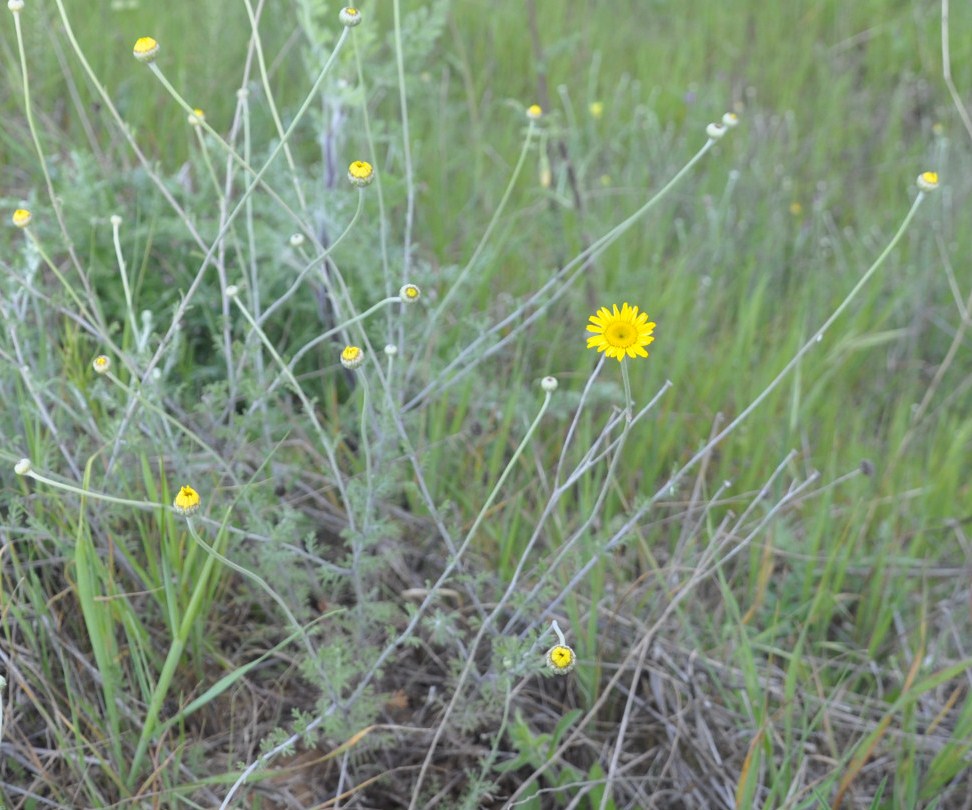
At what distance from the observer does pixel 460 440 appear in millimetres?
1971

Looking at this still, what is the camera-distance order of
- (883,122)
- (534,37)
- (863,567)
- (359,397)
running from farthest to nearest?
(883,122) < (534,37) < (863,567) < (359,397)

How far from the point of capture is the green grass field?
1.38 metres

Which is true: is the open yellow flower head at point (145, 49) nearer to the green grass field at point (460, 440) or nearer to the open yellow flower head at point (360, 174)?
the green grass field at point (460, 440)

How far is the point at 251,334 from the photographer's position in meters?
1.54

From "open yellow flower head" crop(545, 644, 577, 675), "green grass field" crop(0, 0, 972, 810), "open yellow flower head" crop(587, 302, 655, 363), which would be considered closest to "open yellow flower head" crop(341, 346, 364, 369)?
"green grass field" crop(0, 0, 972, 810)

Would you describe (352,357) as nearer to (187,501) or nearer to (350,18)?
(187,501)

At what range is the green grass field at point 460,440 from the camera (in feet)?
4.52

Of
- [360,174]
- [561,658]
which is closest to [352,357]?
[360,174]

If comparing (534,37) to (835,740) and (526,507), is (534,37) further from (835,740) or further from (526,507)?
(835,740)

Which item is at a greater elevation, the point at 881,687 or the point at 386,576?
the point at 386,576

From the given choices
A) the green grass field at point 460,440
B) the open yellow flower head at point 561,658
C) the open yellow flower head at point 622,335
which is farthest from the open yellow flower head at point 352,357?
the open yellow flower head at point 561,658

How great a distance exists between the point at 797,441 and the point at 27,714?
1.64 metres

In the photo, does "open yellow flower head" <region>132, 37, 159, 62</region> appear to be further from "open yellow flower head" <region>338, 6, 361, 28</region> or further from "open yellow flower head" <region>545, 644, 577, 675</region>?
"open yellow flower head" <region>545, 644, 577, 675</region>

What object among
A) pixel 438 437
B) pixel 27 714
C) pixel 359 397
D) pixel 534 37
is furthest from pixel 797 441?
pixel 27 714
